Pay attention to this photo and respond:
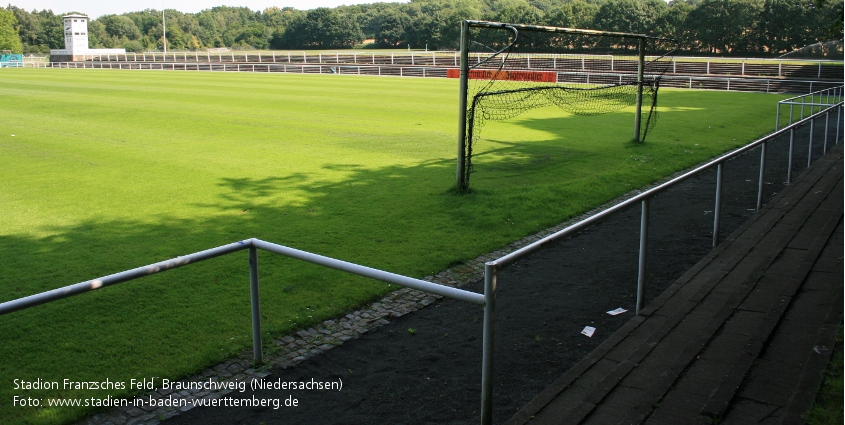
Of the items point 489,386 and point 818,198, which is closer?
point 489,386

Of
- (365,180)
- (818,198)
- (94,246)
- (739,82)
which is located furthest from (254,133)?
(739,82)

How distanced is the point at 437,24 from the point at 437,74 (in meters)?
39.1

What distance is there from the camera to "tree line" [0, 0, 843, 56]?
60000 millimetres

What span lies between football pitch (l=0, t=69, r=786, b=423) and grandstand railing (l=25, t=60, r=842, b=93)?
11.9 metres

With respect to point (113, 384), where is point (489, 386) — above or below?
above

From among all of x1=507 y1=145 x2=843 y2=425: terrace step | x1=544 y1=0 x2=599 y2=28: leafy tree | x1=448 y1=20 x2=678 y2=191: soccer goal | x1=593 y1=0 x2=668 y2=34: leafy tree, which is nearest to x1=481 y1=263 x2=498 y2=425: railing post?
x1=507 y1=145 x2=843 y2=425: terrace step

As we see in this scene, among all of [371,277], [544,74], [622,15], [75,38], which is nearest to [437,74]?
[544,74]

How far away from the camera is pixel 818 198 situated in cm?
909

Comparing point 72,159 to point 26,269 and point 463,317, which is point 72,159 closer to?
point 26,269

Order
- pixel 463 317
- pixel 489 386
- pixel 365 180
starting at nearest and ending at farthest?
pixel 489 386 → pixel 463 317 → pixel 365 180

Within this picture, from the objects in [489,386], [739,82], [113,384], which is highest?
[739,82]

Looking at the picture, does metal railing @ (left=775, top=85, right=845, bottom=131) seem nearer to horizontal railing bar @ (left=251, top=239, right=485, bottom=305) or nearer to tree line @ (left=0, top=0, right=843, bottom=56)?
tree line @ (left=0, top=0, right=843, bottom=56)

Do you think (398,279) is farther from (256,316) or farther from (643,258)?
(643,258)

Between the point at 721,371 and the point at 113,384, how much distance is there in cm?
364
